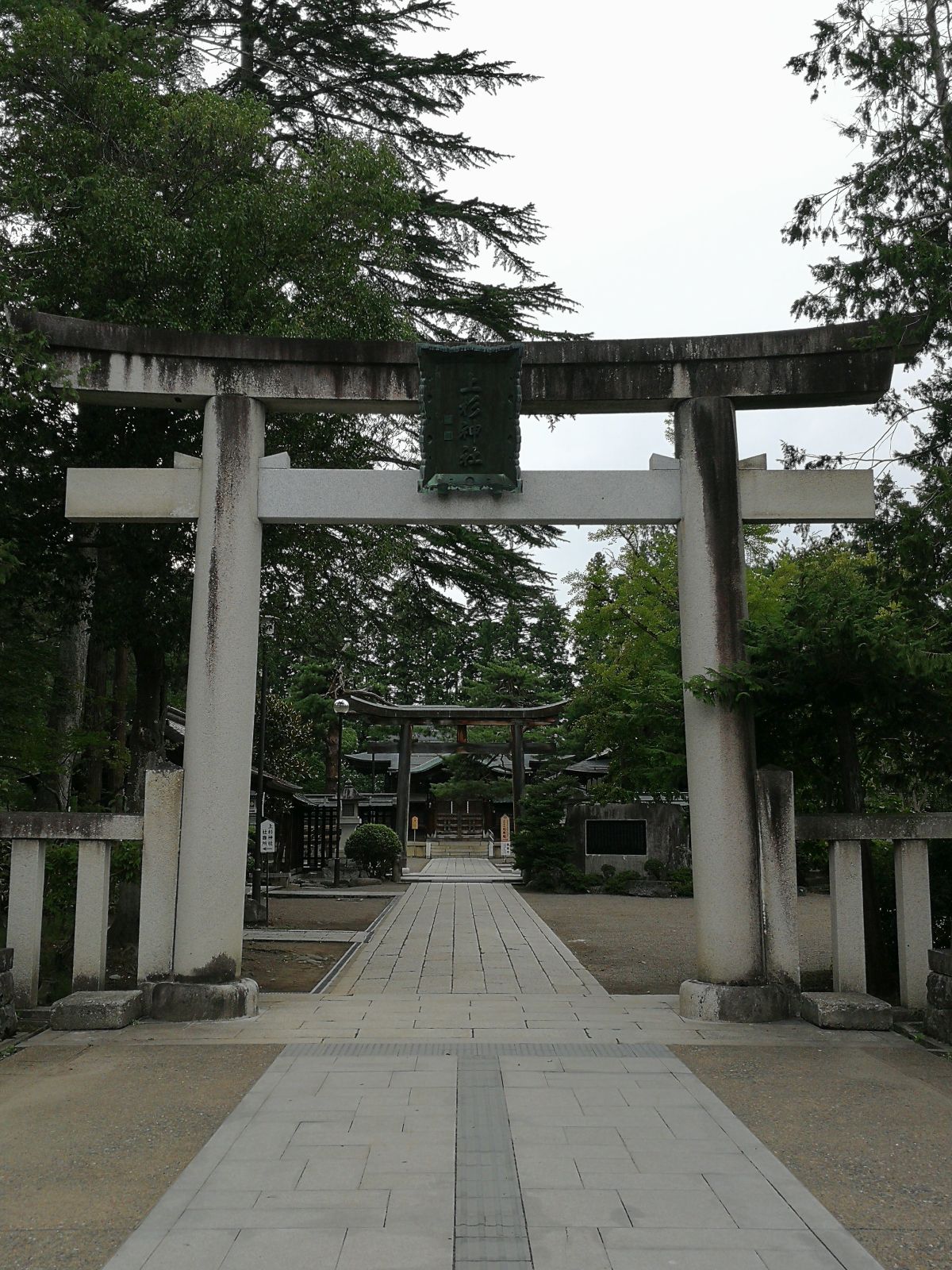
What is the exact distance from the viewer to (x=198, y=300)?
10.7 metres

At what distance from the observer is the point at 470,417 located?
820 cm

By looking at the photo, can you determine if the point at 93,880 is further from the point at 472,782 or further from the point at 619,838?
the point at 472,782

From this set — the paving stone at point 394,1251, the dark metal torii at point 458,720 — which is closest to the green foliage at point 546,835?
the dark metal torii at point 458,720

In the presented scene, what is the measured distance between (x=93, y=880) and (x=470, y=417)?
187 inches

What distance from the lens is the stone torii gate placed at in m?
7.78

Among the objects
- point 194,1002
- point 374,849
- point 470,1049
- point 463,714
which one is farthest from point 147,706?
point 463,714

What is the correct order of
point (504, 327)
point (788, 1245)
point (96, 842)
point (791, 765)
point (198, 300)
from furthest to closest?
point (504, 327) → point (198, 300) → point (791, 765) → point (96, 842) → point (788, 1245)

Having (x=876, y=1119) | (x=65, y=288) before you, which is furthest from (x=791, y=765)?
(x=65, y=288)

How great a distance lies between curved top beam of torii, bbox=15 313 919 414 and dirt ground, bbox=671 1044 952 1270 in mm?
5079

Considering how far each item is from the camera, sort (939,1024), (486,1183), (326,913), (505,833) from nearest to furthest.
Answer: (486,1183), (939,1024), (326,913), (505,833)

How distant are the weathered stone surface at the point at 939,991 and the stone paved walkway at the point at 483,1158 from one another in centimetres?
44

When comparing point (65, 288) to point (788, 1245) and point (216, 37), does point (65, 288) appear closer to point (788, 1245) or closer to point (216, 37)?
point (216, 37)

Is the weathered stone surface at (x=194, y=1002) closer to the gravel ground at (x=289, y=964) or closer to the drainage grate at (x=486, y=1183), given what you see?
the gravel ground at (x=289, y=964)

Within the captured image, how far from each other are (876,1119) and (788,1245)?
6.10 feet
